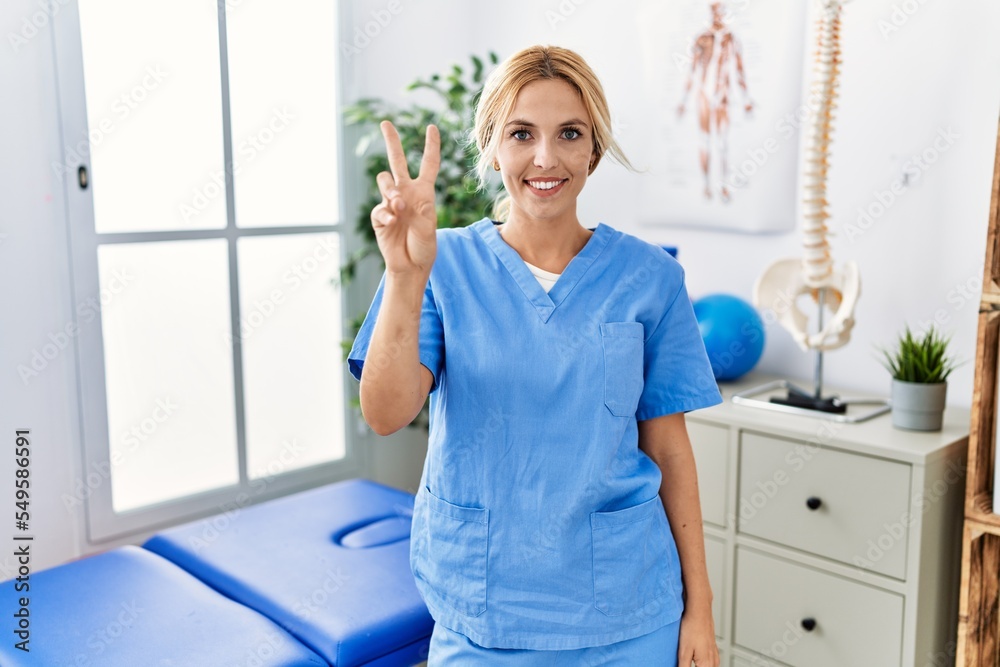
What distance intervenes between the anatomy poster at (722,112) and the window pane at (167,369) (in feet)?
3.90

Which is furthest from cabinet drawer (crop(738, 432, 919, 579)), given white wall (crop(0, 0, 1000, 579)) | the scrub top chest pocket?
the scrub top chest pocket

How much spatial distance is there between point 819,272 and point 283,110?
1.46 metres

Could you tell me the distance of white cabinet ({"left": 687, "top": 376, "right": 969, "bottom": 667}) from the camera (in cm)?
171

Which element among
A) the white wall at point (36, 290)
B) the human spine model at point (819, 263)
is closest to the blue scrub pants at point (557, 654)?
the human spine model at point (819, 263)

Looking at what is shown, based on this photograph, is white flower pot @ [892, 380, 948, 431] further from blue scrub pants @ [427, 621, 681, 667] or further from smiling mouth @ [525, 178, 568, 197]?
smiling mouth @ [525, 178, 568, 197]

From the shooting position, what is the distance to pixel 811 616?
1.85 meters

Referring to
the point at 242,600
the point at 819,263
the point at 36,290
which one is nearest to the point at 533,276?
the point at 242,600

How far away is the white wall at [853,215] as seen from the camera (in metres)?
1.95

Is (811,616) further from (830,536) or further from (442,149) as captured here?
(442,149)

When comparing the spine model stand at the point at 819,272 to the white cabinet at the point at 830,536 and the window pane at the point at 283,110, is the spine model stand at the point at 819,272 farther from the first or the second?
the window pane at the point at 283,110

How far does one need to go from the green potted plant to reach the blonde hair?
1086mm

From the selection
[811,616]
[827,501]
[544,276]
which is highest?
[544,276]

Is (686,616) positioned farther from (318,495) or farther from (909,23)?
(909,23)

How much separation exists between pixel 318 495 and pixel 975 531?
1.36m
